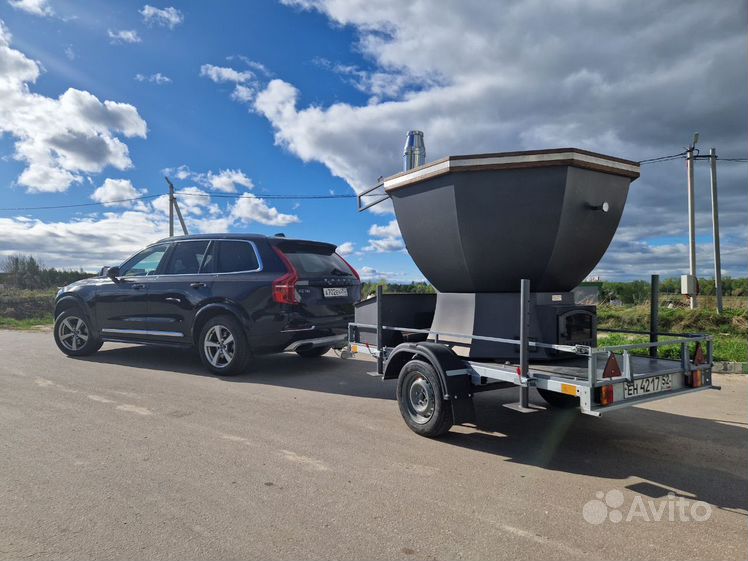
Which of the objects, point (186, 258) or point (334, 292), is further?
point (186, 258)

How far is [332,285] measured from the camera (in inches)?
281

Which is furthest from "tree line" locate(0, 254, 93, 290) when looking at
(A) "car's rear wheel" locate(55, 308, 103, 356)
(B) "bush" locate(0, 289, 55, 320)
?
(A) "car's rear wheel" locate(55, 308, 103, 356)

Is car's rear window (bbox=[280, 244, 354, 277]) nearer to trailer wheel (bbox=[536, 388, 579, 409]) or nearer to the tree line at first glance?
trailer wheel (bbox=[536, 388, 579, 409])

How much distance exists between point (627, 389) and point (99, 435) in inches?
168

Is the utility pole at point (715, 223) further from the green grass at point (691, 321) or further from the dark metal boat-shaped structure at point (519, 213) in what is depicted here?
the dark metal boat-shaped structure at point (519, 213)

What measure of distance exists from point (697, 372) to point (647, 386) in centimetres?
65

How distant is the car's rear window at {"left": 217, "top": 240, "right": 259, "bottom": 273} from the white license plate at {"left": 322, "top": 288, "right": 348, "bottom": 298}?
0.99 metres

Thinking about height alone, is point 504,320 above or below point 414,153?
below

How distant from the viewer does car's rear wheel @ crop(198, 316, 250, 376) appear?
22.3 ft

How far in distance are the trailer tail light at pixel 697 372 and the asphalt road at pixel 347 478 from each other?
555 millimetres

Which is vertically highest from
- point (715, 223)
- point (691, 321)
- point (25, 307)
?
point (715, 223)

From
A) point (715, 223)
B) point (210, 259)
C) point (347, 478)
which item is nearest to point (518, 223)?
point (347, 478)

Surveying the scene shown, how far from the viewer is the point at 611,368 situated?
356cm

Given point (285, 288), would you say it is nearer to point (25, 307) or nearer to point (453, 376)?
point (453, 376)
